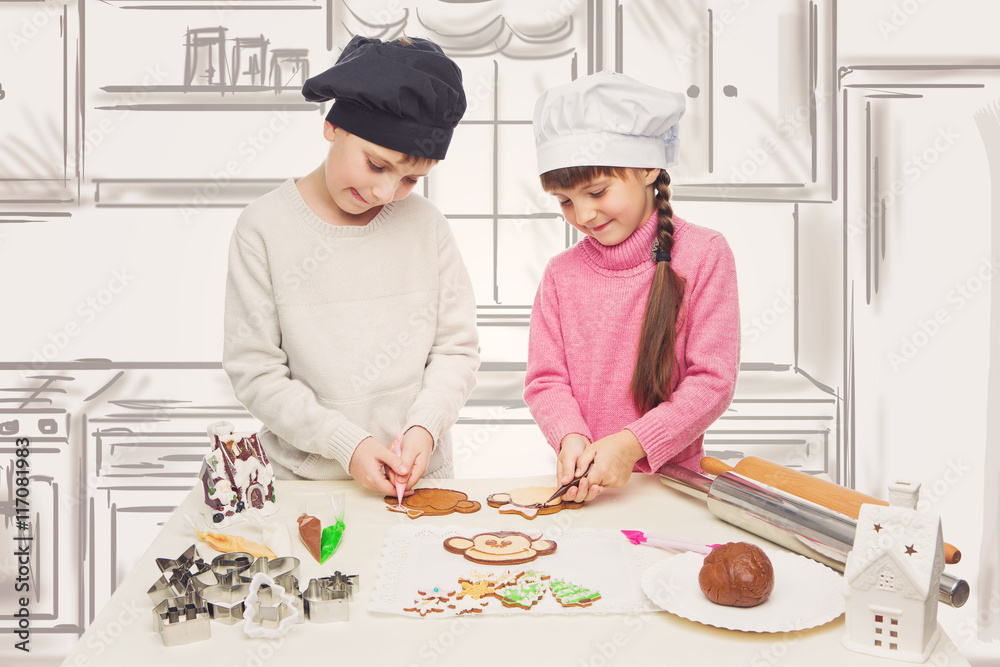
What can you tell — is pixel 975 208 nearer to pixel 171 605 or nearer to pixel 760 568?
pixel 760 568

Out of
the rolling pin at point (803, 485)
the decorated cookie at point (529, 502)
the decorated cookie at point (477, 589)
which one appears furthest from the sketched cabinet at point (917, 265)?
the decorated cookie at point (477, 589)

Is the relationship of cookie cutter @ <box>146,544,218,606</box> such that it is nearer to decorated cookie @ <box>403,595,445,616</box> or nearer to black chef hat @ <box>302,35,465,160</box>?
decorated cookie @ <box>403,595,445,616</box>

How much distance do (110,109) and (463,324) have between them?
156 cm

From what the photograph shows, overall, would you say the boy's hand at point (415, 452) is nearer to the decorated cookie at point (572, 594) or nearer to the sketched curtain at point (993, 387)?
the decorated cookie at point (572, 594)

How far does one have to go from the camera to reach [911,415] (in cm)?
245

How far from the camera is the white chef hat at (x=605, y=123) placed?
1363 millimetres

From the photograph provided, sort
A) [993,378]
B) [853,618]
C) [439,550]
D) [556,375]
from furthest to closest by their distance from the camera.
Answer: [993,378] < [556,375] < [439,550] < [853,618]

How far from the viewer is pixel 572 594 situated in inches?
35.7

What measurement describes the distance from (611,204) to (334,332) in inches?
21.5

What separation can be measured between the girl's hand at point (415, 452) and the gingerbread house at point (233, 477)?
20 cm

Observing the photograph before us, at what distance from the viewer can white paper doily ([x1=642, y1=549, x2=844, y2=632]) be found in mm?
839

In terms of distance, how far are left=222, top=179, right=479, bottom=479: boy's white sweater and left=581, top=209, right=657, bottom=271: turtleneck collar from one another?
0.32 m

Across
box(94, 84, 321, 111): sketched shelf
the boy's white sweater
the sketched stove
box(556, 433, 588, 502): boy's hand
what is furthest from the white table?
box(94, 84, 321, 111): sketched shelf

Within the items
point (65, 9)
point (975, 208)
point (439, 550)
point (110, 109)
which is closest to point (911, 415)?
point (975, 208)
